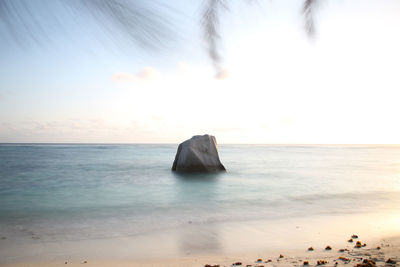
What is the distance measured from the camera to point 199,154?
1484cm

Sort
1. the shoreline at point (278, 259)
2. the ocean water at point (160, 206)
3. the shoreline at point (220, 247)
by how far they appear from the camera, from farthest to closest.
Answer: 1. the ocean water at point (160, 206)
2. the shoreline at point (220, 247)
3. the shoreline at point (278, 259)

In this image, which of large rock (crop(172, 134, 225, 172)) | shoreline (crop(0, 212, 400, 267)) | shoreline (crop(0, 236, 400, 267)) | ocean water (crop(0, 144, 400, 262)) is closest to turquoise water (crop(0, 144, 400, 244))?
ocean water (crop(0, 144, 400, 262))

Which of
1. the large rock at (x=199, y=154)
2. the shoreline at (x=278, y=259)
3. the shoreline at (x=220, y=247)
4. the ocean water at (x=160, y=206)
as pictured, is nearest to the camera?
the shoreline at (x=278, y=259)

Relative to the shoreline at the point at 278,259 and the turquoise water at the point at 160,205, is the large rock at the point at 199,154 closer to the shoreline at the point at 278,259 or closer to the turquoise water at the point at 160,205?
the turquoise water at the point at 160,205

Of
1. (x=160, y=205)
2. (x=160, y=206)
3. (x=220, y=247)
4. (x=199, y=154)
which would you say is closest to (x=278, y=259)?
(x=220, y=247)

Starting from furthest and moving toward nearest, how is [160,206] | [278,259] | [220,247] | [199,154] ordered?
[199,154] → [160,206] → [220,247] → [278,259]

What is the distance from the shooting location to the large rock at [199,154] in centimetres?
1470

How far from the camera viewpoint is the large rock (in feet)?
48.2

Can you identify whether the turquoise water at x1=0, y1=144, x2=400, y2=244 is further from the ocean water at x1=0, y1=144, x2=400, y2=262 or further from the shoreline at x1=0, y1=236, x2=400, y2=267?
the shoreline at x1=0, y1=236, x2=400, y2=267

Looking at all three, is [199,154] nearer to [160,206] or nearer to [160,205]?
[160,205]

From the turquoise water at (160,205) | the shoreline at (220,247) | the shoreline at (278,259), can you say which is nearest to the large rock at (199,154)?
the turquoise water at (160,205)

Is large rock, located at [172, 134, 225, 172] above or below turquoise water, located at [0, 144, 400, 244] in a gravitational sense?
above

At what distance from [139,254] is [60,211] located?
4.74 m

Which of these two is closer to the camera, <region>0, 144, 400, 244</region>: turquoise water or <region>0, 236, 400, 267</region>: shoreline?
<region>0, 236, 400, 267</region>: shoreline
